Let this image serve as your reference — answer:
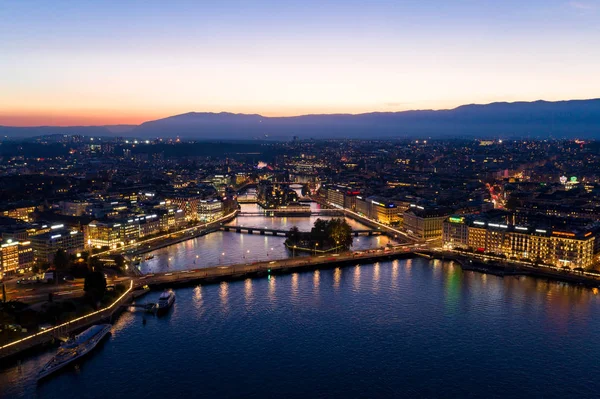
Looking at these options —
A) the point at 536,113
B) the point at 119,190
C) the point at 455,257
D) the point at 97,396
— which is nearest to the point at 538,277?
the point at 455,257

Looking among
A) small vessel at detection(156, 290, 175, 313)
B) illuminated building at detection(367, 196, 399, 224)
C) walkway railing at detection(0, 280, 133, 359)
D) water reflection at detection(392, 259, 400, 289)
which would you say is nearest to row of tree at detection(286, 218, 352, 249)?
water reflection at detection(392, 259, 400, 289)

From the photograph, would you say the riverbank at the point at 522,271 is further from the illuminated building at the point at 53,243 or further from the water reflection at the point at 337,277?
the illuminated building at the point at 53,243

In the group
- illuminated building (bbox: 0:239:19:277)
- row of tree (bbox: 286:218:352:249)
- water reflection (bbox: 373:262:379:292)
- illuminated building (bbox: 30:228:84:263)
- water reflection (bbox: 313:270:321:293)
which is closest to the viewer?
water reflection (bbox: 373:262:379:292)

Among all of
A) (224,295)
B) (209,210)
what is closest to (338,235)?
(224,295)

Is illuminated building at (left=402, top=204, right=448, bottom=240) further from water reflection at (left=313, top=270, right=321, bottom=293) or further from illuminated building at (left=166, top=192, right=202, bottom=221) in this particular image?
illuminated building at (left=166, top=192, right=202, bottom=221)

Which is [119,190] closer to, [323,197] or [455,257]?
[323,197]

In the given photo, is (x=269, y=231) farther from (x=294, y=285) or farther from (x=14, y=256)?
(x=14, y=256)
